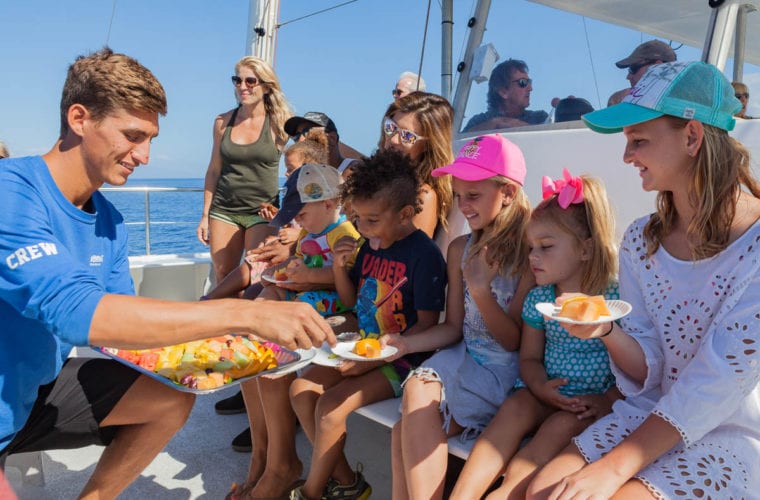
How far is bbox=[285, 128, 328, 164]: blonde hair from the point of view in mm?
3199

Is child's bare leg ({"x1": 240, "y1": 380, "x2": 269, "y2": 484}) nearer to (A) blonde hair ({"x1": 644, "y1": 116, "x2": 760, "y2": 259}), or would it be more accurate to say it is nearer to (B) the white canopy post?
(A) blonde hair ({"x1": 644, "y1": 116, "x2": 760, "y2": 259})

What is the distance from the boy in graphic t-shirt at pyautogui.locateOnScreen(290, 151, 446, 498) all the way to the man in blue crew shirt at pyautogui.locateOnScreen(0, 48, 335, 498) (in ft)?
1.31

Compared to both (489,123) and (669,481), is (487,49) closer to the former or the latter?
(489,123)

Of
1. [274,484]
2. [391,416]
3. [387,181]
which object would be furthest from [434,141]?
[274,484]

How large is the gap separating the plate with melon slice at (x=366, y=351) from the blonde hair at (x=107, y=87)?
88 cm

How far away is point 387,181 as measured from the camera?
2199 millimetres

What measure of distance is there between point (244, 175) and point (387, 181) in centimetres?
177

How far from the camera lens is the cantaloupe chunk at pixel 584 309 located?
1258 mm

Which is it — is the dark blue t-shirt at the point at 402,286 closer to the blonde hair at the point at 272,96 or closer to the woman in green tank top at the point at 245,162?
the woman in green tank top at the point at 245,162

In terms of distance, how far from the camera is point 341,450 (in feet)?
6.29

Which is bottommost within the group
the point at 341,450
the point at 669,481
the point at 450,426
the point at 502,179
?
the point at 341,450

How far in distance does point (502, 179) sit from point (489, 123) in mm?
1816

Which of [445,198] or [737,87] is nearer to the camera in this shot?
[445,198]

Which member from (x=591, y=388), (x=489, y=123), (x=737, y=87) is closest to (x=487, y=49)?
(x=489, y=123)
